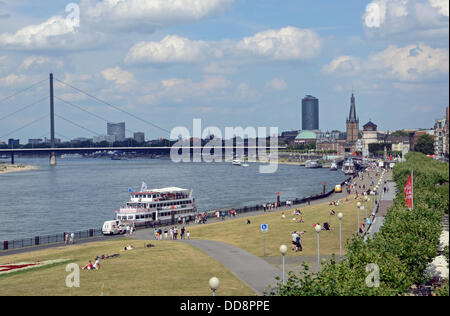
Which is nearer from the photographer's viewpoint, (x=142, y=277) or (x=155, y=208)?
(x=142, y=277)

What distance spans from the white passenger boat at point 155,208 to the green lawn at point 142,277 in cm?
2102

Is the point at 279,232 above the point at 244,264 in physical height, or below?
below

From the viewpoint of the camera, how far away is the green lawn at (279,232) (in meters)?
36.0

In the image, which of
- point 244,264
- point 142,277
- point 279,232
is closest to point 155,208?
point 279,232

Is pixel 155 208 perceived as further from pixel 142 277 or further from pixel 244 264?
pixel 142 277

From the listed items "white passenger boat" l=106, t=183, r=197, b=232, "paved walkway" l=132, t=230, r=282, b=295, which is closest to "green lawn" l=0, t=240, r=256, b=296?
"paved walkway" l=132, t=230, r=282, b=295

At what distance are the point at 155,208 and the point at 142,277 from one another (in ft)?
107

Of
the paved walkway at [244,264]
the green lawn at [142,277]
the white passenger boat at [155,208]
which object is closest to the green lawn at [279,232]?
the paved walkway at [244,264]

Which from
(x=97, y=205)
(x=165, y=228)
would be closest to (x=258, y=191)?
(x=97, y=205)

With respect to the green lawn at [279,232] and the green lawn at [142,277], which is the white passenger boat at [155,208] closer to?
the green lawn at [279,232]

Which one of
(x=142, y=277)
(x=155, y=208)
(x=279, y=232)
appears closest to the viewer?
(x=142, y=277)

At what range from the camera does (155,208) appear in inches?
2351

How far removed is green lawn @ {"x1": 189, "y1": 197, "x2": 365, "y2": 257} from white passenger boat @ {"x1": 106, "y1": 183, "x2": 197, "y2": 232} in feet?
20.7
